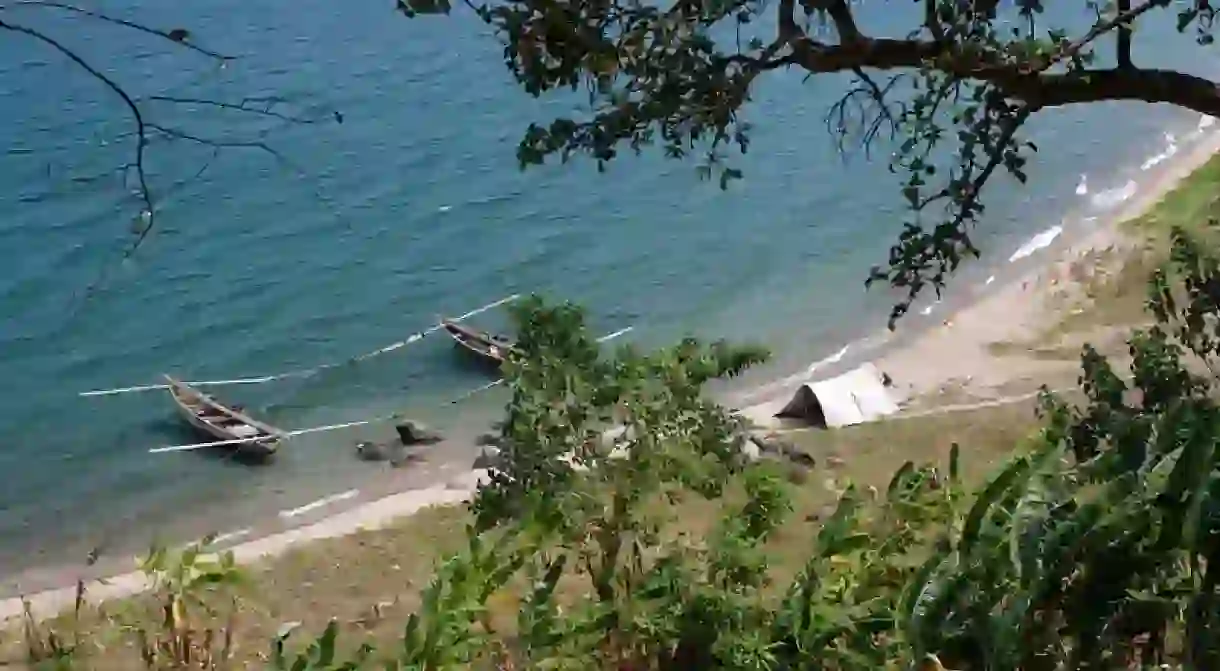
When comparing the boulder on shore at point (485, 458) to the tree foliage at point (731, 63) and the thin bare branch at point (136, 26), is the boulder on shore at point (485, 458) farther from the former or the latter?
the thin bare branch at point (136, 26)

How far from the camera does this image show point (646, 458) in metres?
5.81

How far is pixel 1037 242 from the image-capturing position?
22.2 metres

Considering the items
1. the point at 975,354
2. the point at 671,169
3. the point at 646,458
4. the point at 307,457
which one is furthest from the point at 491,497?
the point at 671,169

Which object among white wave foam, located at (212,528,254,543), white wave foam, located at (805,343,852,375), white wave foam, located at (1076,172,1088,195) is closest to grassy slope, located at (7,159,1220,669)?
white wave foam, located at (212,528,254,543)

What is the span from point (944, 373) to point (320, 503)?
747 centimetres

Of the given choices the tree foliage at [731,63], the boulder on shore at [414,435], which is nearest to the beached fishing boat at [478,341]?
the boulder on shore at [414,435]

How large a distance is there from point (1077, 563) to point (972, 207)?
1476 millimetres

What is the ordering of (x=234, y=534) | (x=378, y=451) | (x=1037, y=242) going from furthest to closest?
(x=1037, y=242), (x=378, y=451), (x=234, y=534)

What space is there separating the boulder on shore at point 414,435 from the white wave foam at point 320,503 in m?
1.15

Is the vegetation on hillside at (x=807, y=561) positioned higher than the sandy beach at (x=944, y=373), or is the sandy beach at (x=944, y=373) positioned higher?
the vegetation on hillside at (x=807, y=561)

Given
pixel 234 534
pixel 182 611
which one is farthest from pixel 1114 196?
pixel 182 611

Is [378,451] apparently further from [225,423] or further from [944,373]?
[944,373]

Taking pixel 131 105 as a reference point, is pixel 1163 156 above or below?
below

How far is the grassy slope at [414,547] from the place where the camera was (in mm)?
9047
